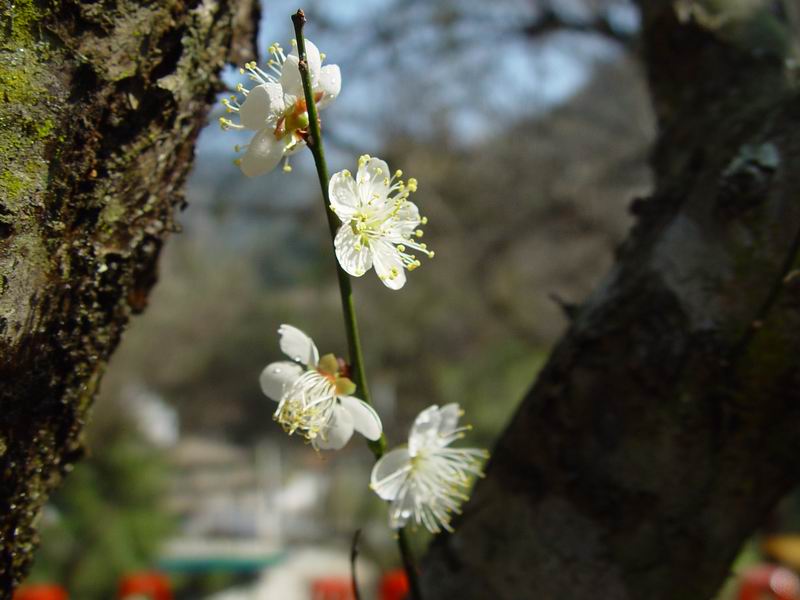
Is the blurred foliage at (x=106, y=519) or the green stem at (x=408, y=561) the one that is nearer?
the green stem at (x=408, y=561)

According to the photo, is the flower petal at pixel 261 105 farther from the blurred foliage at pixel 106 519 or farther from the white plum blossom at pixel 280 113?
the blurred foliage at pixel 106 519

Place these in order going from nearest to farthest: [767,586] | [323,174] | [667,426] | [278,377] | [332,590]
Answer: [323,174], [278,377], [667,426], [767,586], [332,590]

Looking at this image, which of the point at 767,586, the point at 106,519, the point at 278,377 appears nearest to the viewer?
the point at 278,377

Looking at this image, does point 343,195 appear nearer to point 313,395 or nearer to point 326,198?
point 326,198

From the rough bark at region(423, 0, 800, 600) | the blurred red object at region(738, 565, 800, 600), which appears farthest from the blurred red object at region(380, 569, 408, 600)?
the rough bark at region(423, 0, 800, 600)

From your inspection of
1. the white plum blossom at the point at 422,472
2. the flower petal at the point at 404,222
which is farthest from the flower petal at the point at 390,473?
the flower petal at the point at 404,222

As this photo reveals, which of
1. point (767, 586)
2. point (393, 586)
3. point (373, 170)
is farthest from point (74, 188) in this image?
point (767, 586)

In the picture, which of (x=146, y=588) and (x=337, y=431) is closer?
(x=337, y=431)

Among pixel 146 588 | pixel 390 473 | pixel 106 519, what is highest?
pixel 106 519
